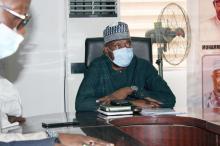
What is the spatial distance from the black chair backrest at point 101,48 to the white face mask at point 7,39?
4.82 ft

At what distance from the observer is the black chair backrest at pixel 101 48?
3.30m

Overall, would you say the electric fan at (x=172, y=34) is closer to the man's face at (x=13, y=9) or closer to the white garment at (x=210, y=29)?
the white garment at (x=210, y=29)

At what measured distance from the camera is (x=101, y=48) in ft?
10.9

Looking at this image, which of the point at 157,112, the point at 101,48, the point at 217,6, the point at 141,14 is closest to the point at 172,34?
the point at 141,14

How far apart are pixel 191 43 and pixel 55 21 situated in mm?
1360

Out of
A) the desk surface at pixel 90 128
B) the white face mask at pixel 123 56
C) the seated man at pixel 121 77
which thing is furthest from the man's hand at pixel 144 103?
the white face mask at pixel 123 56

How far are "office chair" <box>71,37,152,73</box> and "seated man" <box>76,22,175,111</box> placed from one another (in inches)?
2.9

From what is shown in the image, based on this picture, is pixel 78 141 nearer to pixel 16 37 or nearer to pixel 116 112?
pixel 16 37

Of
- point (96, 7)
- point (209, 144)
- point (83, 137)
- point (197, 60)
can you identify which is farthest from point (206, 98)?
point (83, 137)

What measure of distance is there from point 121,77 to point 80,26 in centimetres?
80

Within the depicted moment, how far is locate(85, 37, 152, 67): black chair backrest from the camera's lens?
3.30m

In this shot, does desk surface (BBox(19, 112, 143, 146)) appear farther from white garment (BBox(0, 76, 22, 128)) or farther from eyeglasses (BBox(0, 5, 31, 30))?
eyeglasses (BBox(0, 5, 31, 30))

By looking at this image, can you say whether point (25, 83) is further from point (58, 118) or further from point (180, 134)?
point (180, 134)

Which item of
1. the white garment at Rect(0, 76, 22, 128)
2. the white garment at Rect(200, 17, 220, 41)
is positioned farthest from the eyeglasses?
the white garment at Rect(200, 17, 220, 41)
